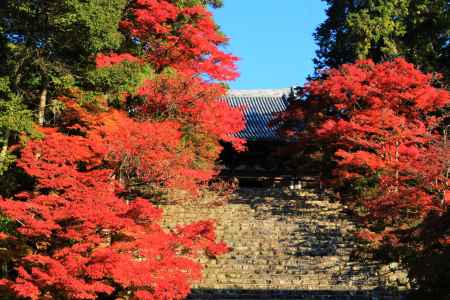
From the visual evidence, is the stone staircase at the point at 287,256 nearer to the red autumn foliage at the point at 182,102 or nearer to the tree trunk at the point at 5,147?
the red autumn foliage at the point at 182,102

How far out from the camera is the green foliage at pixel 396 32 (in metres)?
26.6

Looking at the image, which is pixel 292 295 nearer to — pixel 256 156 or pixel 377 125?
pixel 377 125

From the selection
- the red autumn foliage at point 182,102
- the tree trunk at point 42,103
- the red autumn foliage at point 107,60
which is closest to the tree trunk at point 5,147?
the tree trunk at point 42,103

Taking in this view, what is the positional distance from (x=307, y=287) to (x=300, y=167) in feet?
31.4

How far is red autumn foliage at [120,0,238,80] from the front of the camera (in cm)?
2325

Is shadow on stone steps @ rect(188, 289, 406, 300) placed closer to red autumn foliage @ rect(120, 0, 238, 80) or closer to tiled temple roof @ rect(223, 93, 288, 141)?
red autumn foliage @ rect(120, 0, 238, 80)

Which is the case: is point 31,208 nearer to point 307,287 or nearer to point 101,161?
point 101,161

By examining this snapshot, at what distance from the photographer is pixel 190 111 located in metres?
22.0

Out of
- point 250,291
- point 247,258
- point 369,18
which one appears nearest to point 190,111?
point 247,258

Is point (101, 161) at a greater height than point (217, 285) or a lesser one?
greater

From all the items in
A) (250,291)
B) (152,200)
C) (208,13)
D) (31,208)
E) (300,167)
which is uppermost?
(208,13)

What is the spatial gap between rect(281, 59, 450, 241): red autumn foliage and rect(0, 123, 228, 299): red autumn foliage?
21.4 feet

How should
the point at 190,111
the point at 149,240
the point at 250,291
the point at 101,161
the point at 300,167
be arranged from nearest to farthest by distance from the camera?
the point at 149,240, the point at 250,291, the point at 101,161, the point at 190,111, the point at 300,167

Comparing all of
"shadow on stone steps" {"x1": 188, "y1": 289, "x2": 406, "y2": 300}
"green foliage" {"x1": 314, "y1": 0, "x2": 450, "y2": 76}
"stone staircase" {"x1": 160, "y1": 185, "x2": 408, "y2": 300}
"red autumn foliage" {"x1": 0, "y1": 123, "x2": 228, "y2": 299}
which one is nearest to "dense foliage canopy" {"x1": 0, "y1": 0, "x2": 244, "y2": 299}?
"red autumn foliage" {"x1": 0, "y1": 123, "x2": 228, "y2": 299}
